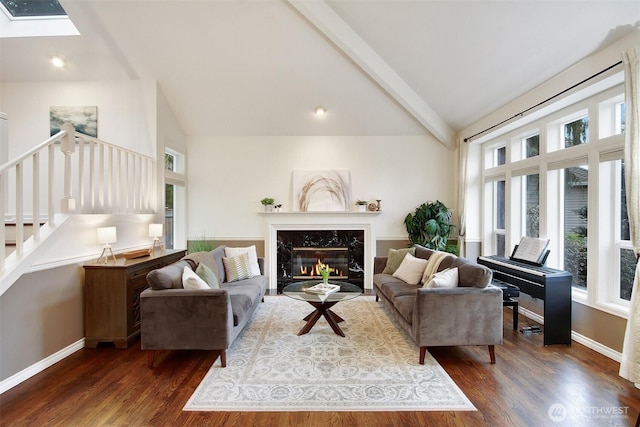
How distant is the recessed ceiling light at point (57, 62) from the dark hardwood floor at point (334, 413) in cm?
416

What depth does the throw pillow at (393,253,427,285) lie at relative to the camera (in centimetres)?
399

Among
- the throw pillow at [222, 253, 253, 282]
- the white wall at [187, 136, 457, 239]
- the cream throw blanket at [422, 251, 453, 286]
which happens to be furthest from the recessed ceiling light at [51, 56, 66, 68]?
the cream throw blanket at [422, 251, 453, 286]

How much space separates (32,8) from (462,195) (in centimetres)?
714

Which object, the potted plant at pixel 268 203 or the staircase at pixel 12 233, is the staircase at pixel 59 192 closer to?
the staircase at pixel 12 233

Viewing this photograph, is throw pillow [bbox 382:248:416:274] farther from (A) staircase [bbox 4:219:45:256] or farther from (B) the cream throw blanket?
(A) staircase [bbox 4:219:45:256]

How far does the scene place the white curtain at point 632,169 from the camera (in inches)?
95.0

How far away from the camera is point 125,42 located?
442 cm

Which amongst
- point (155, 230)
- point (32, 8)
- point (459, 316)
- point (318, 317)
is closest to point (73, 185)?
point (155, 230)

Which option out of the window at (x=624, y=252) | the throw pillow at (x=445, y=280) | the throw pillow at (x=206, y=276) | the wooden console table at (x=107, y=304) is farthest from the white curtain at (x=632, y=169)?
the wooden console table at (x=107, y=304)

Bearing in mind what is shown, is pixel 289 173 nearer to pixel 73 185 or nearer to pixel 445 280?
pixel 73 185

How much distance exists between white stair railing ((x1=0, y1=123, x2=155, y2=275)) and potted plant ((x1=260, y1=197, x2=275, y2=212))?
181 centimetres

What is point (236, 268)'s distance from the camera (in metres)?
4.25

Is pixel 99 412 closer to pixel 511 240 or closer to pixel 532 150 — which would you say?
pixel 511 240

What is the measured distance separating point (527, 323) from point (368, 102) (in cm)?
403
